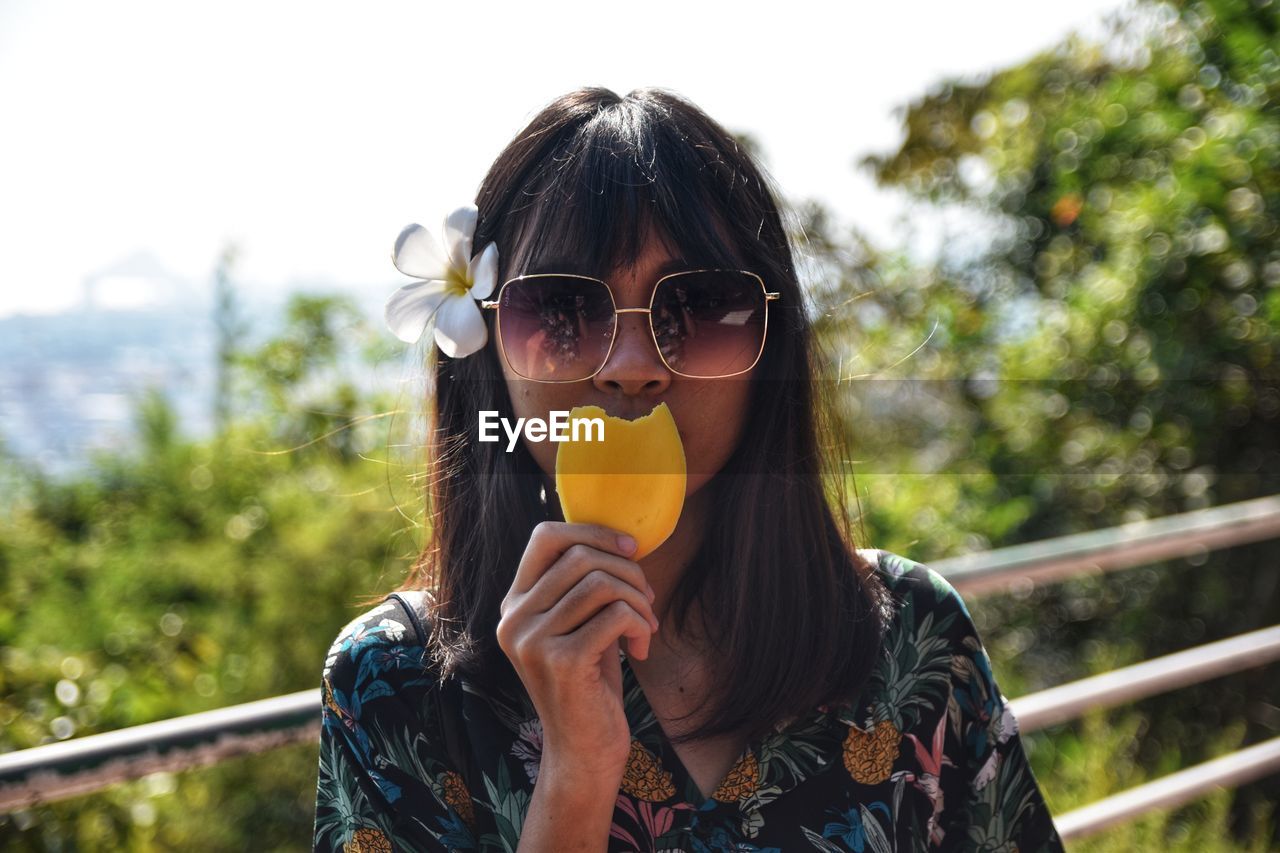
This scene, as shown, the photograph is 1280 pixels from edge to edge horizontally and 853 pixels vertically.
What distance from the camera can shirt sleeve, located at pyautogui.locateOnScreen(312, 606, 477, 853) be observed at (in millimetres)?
1143

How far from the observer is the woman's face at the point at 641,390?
1130 millimetres

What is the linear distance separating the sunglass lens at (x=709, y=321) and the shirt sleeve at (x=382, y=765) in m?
0.44

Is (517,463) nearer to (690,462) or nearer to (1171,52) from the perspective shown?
(690,462)

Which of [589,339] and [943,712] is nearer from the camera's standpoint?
[589,339]

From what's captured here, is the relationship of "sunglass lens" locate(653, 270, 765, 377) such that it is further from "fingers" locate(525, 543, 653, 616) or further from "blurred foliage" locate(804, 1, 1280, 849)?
"blurred foliage" locate(804, 1, 1280, 849)

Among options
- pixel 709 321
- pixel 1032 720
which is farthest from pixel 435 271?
pixel 1032 720

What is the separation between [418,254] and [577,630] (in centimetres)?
46

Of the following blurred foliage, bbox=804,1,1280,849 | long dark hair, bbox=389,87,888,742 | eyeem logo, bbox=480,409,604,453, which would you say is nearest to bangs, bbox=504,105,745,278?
long dark hair, bbox=389,87,888,742

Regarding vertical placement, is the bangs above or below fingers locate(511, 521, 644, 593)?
above

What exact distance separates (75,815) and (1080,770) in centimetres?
268

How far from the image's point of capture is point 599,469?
1.08 meters

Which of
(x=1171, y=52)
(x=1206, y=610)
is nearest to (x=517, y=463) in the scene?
(x=1206, y=610)

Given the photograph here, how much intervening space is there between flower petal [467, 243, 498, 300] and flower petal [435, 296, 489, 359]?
0.05 ft

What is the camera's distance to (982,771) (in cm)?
135
